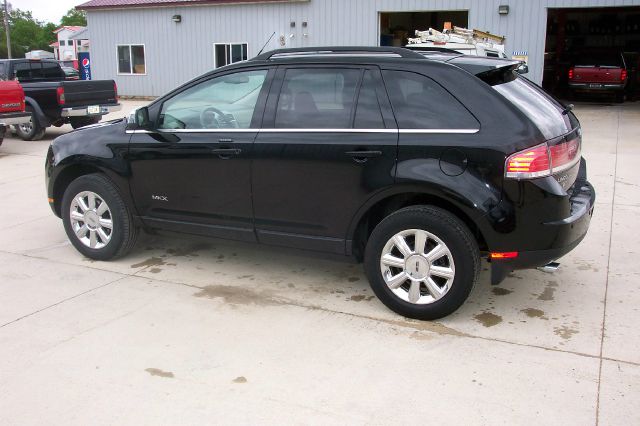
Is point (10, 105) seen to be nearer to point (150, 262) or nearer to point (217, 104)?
point (150, 262)

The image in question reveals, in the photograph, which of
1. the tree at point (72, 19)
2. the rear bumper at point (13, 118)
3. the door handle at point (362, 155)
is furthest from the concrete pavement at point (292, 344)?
the tree at point (72, 19)

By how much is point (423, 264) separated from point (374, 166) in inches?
28.9

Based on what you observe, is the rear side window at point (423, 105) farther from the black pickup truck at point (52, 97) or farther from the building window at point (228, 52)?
the building window at point (228, 52)

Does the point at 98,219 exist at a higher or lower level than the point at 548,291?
higher

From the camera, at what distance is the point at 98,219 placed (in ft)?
17.9

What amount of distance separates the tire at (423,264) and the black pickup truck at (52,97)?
10.7 metres

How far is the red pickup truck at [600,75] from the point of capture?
65.3 ft

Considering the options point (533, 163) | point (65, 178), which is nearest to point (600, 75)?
point (533, 163)

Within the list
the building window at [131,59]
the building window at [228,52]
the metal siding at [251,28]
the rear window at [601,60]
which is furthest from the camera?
the building window at [131,59]

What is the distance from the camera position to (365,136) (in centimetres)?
426

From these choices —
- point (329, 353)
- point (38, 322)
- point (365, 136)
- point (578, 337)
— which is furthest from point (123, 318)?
point (578, 337)

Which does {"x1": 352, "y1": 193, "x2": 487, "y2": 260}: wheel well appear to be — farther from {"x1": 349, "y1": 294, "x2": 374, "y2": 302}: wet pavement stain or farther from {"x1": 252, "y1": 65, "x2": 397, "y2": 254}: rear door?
{"x1": 349, "y1": 294, "x2": 374, "y2": 302}: wet pavement stain

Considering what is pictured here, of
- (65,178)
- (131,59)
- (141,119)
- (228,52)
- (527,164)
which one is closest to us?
(527,164)

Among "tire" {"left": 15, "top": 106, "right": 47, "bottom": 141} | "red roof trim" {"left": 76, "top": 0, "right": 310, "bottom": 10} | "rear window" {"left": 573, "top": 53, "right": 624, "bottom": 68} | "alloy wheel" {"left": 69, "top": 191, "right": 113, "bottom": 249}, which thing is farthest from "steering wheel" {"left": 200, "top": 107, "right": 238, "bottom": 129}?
"rear window" {"left": 573, "top": 53, "right": 624, "bottom": 68}
